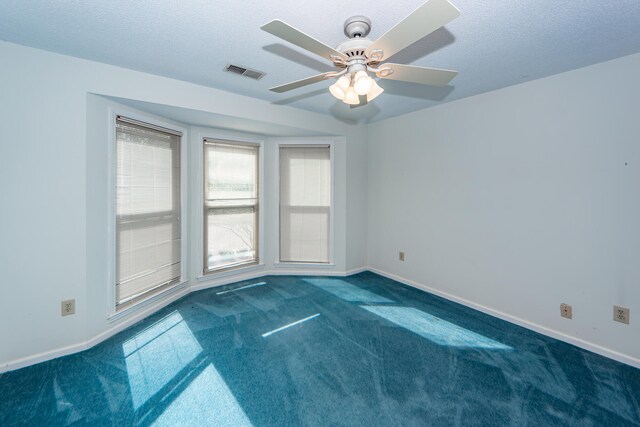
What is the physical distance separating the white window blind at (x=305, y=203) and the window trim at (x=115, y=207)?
54.1 inches

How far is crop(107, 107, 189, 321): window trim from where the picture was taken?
8.16 ft

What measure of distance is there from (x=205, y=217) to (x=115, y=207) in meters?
1.16

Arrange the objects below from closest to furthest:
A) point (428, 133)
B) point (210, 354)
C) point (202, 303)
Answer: point (210, 354)
point (202, 303)
point (428, 133)

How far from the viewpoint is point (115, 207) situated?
254 cm

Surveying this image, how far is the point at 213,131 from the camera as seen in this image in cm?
359

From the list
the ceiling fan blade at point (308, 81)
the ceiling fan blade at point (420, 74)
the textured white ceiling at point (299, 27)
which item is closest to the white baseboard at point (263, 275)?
the textured white ceiling at point (299, 27)

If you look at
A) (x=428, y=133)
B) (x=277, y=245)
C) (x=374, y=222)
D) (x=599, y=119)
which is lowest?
(x=277, y=245)

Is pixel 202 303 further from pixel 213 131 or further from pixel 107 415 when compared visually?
pixel 213 131

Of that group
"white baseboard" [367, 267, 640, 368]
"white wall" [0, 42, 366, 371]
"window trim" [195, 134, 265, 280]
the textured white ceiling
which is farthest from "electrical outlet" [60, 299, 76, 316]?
"white baseboard" [367, 267, 640, 368]

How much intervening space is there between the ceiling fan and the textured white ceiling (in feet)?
0.94

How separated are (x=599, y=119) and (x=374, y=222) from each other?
9.01 ft

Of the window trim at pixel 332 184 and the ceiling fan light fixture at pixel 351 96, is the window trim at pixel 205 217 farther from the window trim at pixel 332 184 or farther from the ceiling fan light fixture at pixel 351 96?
the ceiling fan light fixture at pixel 351 96

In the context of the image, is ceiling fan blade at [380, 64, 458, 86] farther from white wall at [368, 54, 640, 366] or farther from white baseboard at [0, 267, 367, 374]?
white baseboard at [0, 267, 367, 374]

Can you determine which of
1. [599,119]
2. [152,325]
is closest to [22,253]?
[152,325]
